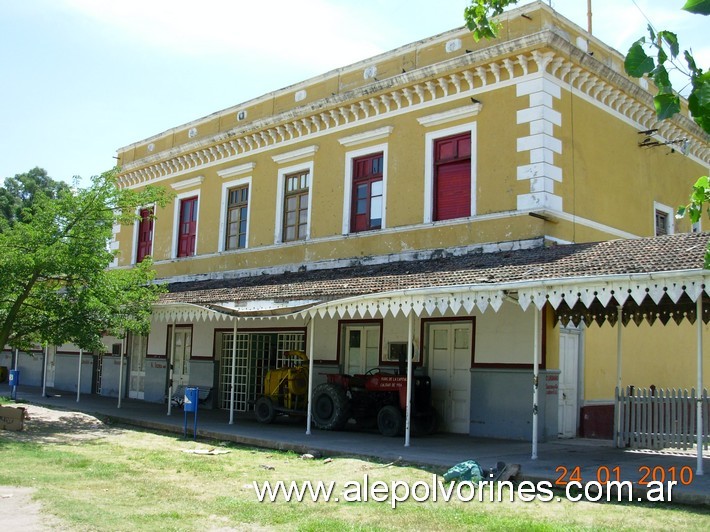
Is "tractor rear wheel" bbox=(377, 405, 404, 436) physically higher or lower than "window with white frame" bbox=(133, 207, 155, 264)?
lower

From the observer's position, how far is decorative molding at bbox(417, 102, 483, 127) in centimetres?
1452

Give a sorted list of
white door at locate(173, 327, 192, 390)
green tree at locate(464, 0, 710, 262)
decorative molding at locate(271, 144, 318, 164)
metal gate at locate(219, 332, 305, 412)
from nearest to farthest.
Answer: green tree at locate(464, 0, 710, 262) → decorative molding at locate(271, 144, 318, 164) → metal gate at locate(219, 332, 305, 412) → white door at locate(173, 327, 192, 390)

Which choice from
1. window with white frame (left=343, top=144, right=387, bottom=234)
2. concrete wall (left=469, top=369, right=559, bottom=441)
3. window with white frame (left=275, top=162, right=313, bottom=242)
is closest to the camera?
concrete wall (left=469, top=369, right=559, bottom=441)

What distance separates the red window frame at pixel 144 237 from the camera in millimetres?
23266

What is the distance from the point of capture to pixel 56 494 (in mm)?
8062

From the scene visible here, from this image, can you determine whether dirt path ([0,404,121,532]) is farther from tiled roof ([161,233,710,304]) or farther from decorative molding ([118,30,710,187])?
decorative molding ([118,30,710,187])

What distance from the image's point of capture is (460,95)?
14.9m

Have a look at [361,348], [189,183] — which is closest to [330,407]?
[361,348]

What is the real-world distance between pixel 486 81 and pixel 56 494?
1057cm

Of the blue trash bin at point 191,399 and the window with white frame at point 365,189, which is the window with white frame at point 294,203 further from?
the blue trash bin at point 191,399

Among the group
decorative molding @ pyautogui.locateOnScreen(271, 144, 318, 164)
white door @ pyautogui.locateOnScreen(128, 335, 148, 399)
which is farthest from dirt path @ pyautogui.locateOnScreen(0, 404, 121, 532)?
decorative molding @ pyautogui.locateOnScreen(271, 144, 318, 164)

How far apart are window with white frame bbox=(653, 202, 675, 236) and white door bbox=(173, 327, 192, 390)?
41.1ft

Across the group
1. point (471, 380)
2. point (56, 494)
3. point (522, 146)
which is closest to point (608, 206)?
point (522, 146)

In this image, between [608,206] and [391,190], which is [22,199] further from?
[608,206]
